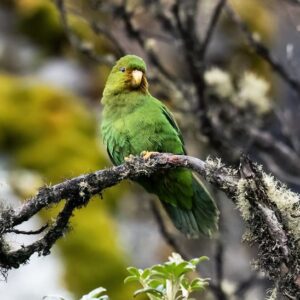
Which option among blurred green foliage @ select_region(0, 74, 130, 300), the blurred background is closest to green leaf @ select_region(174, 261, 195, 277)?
the blurred background

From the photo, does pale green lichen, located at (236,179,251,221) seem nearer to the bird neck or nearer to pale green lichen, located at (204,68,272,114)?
the bird neck

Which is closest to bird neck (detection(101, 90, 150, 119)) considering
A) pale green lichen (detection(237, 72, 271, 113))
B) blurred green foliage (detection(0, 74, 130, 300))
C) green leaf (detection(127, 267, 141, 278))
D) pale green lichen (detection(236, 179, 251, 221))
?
pale green lichen (detection(237, 72, 271, 113))

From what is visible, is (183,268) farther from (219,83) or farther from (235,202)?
(219,83)

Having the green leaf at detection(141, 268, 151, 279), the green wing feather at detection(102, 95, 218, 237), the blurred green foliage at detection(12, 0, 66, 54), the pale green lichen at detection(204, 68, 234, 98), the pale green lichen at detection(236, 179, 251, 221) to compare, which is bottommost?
the green leaf at detection(141, 268, 151, 279)

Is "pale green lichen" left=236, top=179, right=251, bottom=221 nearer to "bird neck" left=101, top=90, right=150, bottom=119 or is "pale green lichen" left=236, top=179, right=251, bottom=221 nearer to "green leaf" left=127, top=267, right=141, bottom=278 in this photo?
"green leaf" left=127, top=267, right=141, bottom=278

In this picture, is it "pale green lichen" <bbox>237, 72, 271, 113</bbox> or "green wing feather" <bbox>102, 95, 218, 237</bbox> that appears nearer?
"green wing feather" <bbox>102, 95, 218, 237</bbox>

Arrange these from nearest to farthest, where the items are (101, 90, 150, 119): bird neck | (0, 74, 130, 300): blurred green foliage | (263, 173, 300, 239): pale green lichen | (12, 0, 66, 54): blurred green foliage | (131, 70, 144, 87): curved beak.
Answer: (263, 173, 300, 239): pale green lichen
(101, 90, 150, 119): bird neck
(131, 70, 144, 87): curved beak
(0, 74, 130, 300): blurred green foliage
(12, 0, 66, 54): blurred green foliage

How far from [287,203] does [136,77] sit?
6.11ft

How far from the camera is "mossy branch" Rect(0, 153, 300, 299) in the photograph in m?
1.94

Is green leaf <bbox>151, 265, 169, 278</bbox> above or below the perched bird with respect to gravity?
below

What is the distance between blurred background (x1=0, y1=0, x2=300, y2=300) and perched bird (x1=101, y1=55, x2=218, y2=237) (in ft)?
1.10

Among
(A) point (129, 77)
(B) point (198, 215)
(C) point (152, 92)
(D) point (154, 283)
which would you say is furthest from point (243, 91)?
(D) point (154, 283)

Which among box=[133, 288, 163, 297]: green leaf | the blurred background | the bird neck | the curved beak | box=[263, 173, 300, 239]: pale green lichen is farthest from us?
the blurred background

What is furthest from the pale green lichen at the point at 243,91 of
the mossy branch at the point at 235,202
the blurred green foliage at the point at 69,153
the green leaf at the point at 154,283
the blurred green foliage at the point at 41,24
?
the blurred green foliage at the point at 41,24
